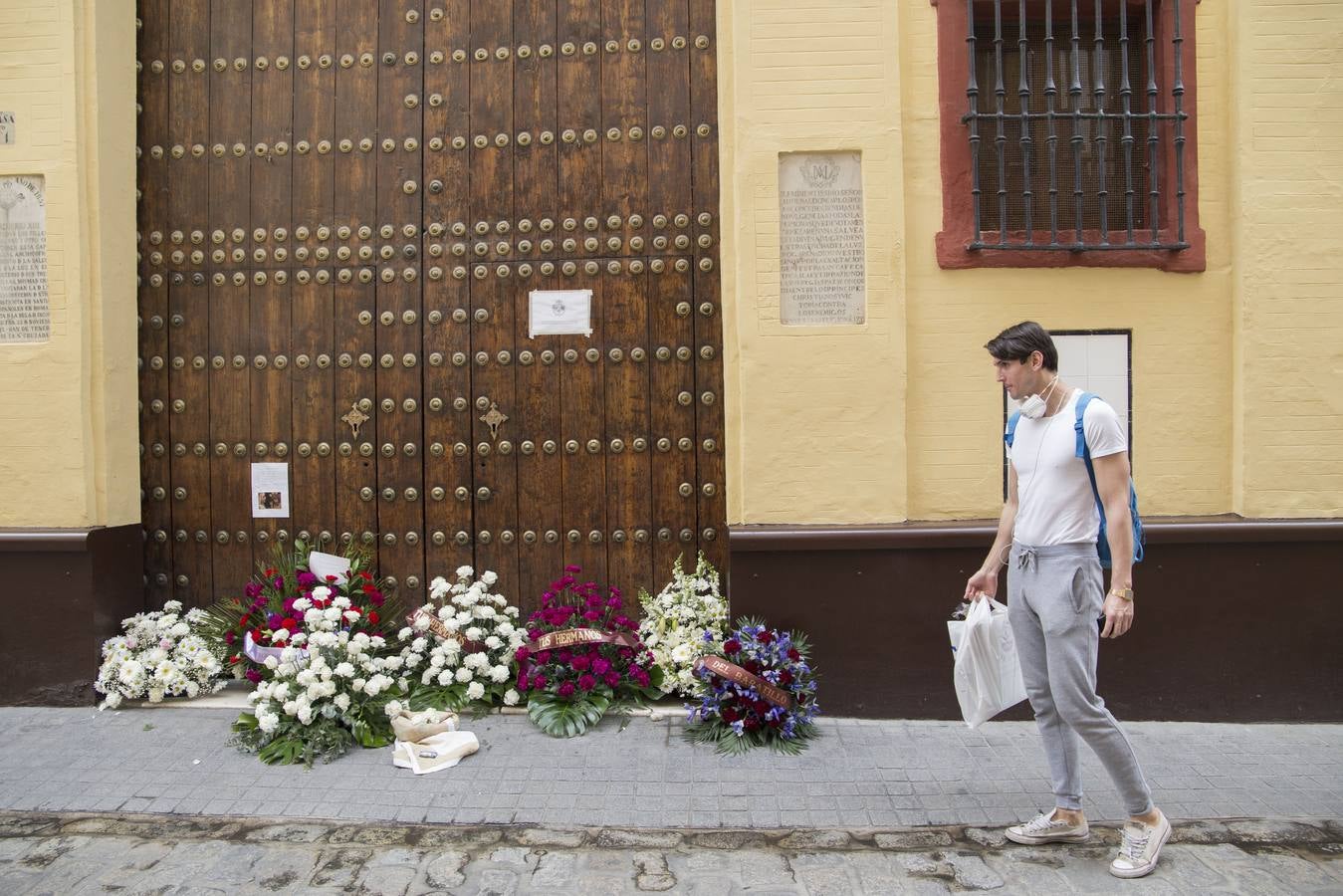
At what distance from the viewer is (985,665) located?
3.13 m

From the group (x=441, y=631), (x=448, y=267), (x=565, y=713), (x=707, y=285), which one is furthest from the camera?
(x=448, y=267)

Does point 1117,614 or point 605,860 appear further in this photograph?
point 605,860

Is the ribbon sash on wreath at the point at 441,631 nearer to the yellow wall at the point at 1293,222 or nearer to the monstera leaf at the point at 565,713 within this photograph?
the monstera leaf at the point at 565,713

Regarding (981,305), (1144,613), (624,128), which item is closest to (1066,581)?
(1144,613)

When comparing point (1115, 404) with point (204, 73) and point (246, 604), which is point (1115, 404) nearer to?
point (246, 604)

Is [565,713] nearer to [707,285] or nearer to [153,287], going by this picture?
[707,285]

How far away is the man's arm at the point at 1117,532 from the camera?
8.74 ft

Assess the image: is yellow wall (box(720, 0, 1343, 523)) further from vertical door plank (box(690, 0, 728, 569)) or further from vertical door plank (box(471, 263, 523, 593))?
vertical door plank (box(471, 263, 523, 593))

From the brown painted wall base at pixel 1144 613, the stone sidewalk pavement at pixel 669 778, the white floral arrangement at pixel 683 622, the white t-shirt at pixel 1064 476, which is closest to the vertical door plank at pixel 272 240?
the stone sidewalk pavement at pixel 669 778

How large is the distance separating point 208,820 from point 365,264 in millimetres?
2638

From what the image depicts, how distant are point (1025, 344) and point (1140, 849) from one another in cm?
155

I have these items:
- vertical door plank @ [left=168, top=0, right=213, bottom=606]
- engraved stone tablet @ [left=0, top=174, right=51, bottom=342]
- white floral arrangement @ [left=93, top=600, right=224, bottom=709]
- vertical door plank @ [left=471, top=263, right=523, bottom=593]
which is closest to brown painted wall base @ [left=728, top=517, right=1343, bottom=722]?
vertical door plank @ [left=471, top=263, right=523, bottom=593]

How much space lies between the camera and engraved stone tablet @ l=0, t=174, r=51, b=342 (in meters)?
4.32

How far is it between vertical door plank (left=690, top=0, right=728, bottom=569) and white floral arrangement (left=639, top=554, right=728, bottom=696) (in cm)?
18
